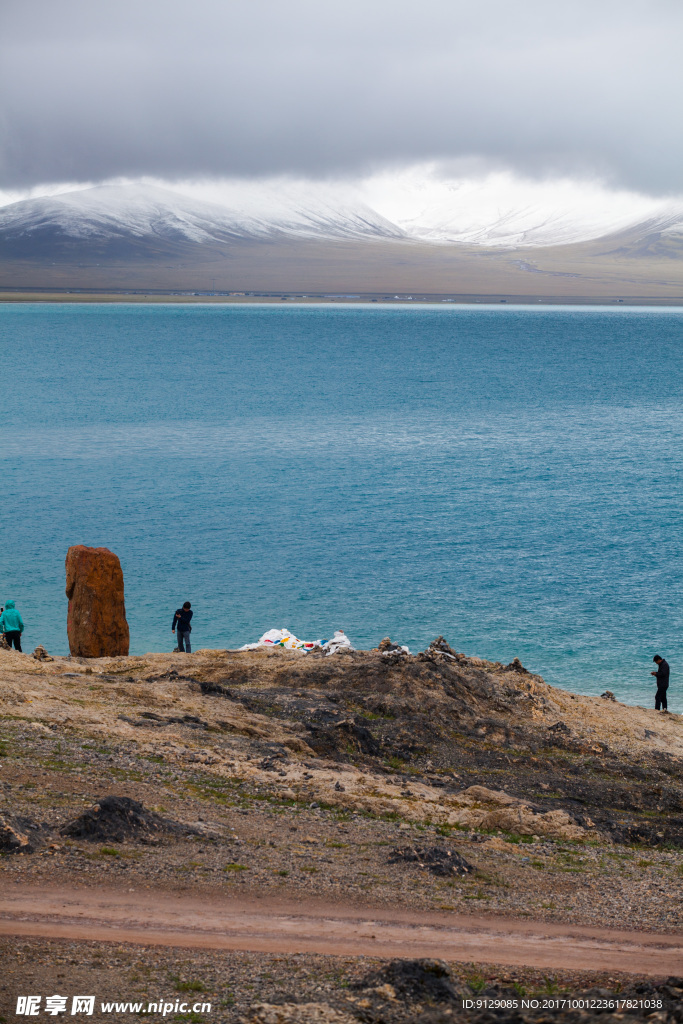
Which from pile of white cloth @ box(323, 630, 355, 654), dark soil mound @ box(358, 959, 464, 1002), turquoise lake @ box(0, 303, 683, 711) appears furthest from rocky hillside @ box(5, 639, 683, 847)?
turquoise lake @ box(0, 303, 683, 711)

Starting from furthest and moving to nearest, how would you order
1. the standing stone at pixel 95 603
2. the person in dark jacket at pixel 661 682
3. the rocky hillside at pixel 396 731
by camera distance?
1. the standing stone at pixel 95 603
2. the person in dark jacket at pixel 661 682
3. the rocky hillside at pixel 396 731

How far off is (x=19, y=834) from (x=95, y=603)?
1330 cm

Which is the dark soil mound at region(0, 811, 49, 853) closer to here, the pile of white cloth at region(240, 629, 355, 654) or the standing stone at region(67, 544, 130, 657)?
the standing stone at region(67, 544, 130, 657)

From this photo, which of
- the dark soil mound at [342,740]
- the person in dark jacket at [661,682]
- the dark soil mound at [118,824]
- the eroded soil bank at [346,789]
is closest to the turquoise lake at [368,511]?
the person in dark jacket at [661,682]

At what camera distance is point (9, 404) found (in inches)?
3307

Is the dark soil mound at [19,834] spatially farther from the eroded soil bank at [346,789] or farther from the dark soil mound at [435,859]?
the dark soil mound at [435,859]

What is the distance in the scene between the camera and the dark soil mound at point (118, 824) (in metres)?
12.9

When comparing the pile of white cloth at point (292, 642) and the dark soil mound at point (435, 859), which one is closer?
the dark soil mound at point (435, 859)

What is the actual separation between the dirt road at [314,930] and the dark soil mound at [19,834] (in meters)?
0.84

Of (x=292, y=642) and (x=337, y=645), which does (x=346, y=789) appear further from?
(x=292, y=642)

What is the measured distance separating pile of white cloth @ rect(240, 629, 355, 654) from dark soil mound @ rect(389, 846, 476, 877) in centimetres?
1175

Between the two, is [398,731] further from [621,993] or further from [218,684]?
[621,993]

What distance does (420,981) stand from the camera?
31.8ft

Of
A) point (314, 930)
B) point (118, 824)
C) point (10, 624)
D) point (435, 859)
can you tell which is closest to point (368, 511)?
point (10, 624)
